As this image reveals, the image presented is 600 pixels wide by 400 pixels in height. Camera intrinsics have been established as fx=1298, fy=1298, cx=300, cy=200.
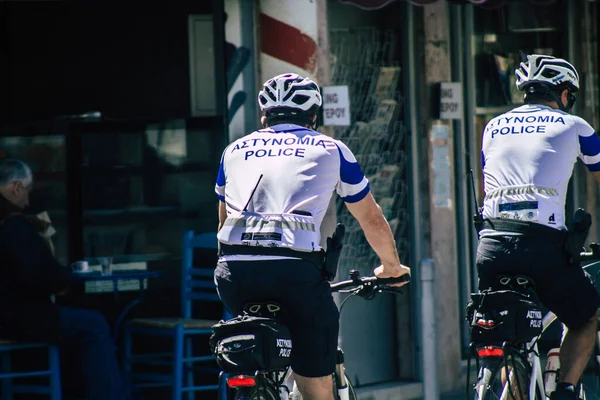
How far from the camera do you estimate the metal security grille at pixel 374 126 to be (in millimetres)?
8312

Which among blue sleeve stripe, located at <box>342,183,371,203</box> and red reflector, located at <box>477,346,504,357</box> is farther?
red reflector, located at <box>477,346,504,357</box>

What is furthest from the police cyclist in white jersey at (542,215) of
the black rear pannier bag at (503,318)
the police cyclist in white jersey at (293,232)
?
the police cyclist in white jersey at (293,232)

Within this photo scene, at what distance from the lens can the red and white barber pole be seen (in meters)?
7.28

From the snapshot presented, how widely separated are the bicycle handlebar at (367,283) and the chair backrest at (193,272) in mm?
2611

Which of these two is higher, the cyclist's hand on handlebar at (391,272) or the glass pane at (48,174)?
the glass pane at (48,174)

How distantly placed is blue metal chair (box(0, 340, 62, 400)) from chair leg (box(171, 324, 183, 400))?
27.2 inches

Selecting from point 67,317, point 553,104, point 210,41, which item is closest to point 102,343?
point 67,317

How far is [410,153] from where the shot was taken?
8.54 metres

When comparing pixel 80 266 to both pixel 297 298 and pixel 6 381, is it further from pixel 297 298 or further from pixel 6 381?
pixel 297 298

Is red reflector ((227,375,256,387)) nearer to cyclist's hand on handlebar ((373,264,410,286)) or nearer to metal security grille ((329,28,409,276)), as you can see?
cyclist's hand on handlebar ((373,264,410,286))

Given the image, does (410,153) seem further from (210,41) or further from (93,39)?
(93,39)

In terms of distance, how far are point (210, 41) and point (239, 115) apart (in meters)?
1.09

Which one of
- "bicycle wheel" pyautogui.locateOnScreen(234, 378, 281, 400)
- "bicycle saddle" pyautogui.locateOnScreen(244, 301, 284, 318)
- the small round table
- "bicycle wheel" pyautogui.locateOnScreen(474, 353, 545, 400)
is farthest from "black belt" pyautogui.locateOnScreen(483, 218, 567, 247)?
the small round table

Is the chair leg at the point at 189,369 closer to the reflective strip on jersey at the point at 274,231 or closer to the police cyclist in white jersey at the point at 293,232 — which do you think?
the police cyclist in white jersey at the point at 293,232
